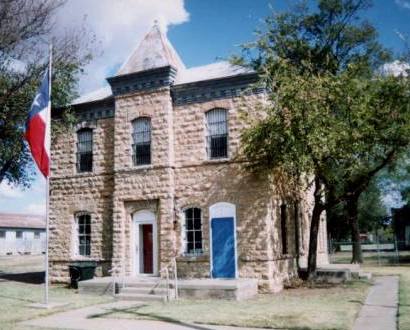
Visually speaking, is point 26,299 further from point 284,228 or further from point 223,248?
point 284,228

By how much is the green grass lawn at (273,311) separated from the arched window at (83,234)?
22.7ft

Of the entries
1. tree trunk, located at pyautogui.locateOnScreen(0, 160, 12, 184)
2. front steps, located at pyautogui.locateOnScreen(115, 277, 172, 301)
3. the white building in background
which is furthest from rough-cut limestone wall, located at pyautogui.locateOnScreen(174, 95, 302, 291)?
the white building in background

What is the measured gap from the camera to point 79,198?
21.3m

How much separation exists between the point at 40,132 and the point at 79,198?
6928 mm

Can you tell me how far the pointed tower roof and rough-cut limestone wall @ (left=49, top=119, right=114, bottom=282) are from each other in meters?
2.54

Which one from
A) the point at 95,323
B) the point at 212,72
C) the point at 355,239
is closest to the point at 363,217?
the point at 355,239

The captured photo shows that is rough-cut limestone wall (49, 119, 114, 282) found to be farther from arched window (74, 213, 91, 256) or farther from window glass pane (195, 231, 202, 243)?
window glass pane (195, 231, 202, 243)

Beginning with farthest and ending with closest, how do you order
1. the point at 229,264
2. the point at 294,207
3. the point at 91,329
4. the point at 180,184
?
1. the point at 294,207
2. the point at 180,184
3. the point at 229,264
4. the point at 91,329

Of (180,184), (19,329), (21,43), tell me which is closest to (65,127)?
(21,43)

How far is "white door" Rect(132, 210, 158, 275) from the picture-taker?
19.5 meters

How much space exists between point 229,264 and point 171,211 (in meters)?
2.99

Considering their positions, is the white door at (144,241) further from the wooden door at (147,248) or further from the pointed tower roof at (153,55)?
the pointed tower roof at (153,55)

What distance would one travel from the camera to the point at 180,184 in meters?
19.4

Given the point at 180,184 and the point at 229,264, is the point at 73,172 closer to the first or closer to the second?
the point at 180,184
